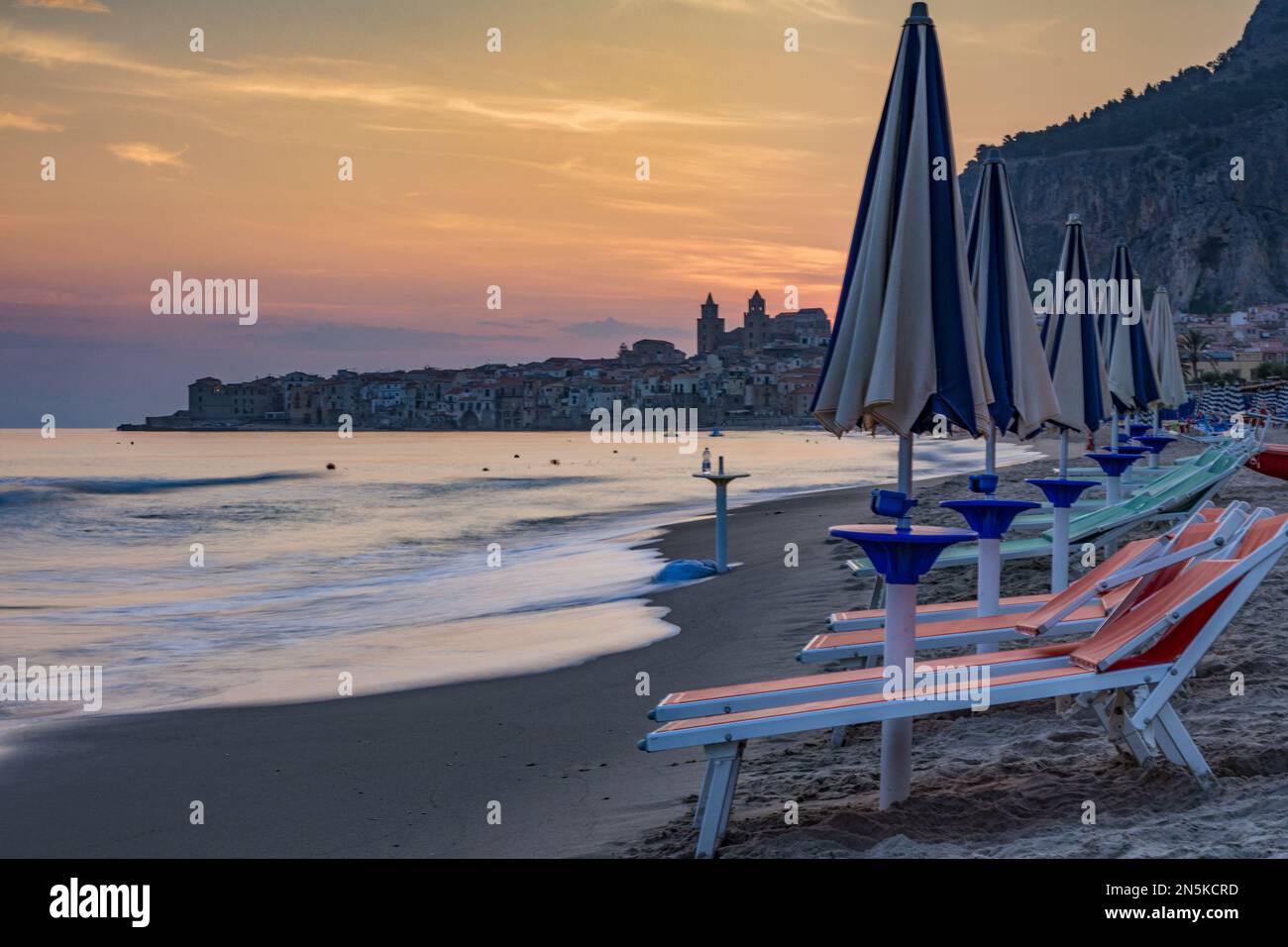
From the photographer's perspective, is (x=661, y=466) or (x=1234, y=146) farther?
(x=1234, y=146)

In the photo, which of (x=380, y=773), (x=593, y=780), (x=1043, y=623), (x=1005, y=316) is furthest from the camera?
(x=1005, y=316)

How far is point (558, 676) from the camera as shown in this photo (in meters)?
7.85

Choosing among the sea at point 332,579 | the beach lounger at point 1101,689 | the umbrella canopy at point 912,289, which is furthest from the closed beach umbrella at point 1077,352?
the beach lounger at point 1101,689

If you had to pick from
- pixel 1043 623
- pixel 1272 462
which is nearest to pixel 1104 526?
pixel 1272 462

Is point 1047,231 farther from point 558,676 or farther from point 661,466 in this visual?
point 558,676

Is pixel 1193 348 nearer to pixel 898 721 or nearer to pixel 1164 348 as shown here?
pixel 1164 348

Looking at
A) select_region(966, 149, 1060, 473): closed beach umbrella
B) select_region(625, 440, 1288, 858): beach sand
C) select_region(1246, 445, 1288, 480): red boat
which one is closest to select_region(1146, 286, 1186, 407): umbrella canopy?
select_region(1246, 445, 1288, 480): red boat

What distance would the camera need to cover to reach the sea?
8.81 m

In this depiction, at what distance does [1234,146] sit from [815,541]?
5452 inches

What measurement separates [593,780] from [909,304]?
97.5 inches

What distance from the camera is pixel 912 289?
14.3ft

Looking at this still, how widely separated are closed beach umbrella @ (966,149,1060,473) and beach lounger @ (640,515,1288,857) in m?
1.18
